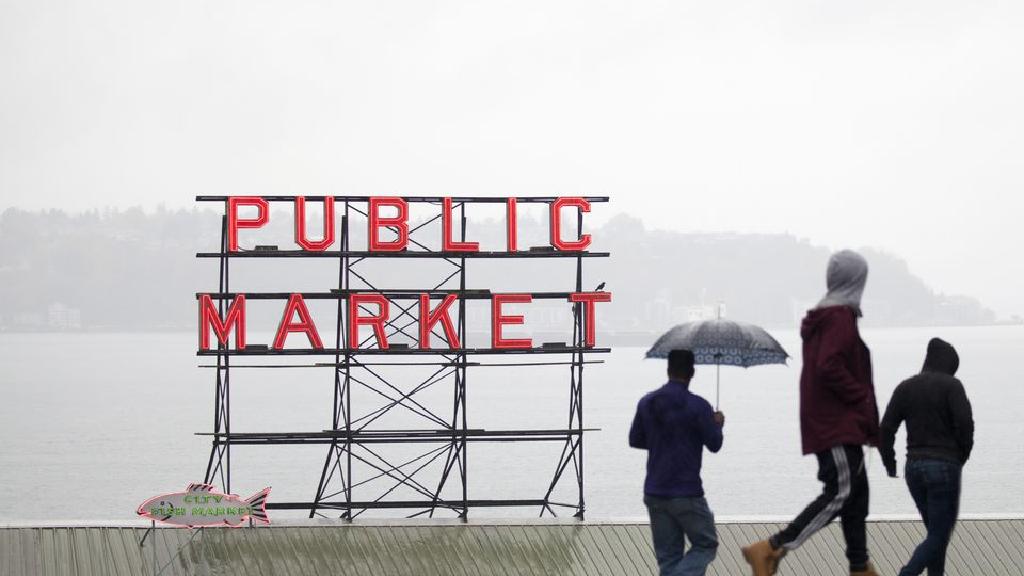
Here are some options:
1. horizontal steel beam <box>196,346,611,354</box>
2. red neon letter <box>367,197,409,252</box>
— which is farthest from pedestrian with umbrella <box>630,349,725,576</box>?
red neon letter <box>367,197,409,252</box>

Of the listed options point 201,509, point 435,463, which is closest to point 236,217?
point 201,509

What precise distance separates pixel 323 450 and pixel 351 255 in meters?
92.0

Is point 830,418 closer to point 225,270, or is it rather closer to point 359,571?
point 359,571

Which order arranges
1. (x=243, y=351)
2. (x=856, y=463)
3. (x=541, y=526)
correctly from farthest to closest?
(x=243, y=351) < (x=541, y=526) < (x=856, y=463)

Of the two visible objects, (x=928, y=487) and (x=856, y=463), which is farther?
(x=928, y=487)

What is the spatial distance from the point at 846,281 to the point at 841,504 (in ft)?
4.70

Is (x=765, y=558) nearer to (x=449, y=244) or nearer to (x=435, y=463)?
(x=449, y=244)

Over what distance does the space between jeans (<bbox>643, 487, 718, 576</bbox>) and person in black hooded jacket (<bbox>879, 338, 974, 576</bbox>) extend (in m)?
2.00

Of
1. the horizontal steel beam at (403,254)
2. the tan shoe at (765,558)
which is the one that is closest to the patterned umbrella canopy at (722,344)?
the tan shoe at (765,558)

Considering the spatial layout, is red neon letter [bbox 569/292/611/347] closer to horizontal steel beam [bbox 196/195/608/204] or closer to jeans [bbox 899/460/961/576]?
horizontal steel beam [bbox 196/195/608/204]

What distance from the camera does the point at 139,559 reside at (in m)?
14.7

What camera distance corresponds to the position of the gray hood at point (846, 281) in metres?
8.76

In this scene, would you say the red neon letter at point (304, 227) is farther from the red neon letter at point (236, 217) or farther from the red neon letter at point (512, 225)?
the red neon letter at point (512, 225)

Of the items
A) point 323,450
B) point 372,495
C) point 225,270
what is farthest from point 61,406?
point 225,270
